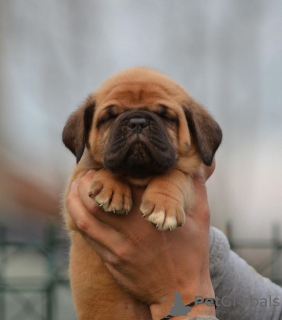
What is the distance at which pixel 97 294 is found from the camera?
3697mm

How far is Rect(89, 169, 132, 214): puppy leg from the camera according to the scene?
10.8ft

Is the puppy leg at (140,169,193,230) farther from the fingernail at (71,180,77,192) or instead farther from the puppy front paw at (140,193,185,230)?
the fingernail at (71,180,77,192)

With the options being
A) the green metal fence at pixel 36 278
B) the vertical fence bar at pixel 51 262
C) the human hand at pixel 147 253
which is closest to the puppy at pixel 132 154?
the human hand at pixel 147 253

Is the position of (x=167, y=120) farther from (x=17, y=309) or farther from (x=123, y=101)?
(x=17, y=309)

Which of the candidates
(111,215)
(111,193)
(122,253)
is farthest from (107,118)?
(122,253)

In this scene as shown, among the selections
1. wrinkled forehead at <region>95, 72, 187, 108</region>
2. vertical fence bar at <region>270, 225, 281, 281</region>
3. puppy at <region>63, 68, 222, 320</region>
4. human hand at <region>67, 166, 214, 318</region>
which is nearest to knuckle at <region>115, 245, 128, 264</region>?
human hand at <region>67, 166, 214, 318</region>

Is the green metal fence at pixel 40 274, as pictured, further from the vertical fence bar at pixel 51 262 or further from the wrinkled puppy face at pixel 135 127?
the wrinkled puppy face at pixel 135 127

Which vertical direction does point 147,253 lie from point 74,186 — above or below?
below

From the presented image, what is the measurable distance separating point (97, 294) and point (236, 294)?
106 centimetres

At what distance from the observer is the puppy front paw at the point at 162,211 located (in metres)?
3.20

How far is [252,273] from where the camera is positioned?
4.30 metres

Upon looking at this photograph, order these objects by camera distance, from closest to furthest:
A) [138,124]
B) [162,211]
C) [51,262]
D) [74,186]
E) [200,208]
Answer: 1. [162,211]
2. [138,124]
3. [200,208]
4. [74,186]
5. [51,262]

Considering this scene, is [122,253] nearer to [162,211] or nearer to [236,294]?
[162,211]

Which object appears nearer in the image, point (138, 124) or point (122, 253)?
point (122, 253)
